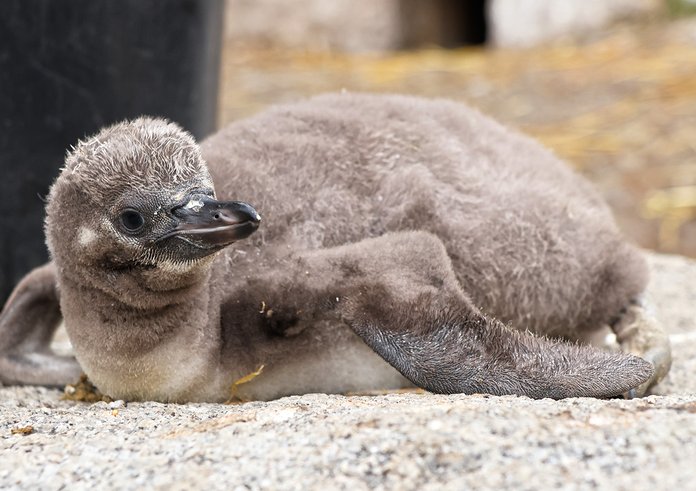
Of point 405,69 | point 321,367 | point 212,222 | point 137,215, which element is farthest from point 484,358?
point 405,69

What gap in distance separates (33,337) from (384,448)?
7.26 ft

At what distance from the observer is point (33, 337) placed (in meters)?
4.38

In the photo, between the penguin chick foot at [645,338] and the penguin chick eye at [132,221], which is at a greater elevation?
the penguin chick eye at [132,221]

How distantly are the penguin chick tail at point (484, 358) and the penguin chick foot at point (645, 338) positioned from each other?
0.36 m

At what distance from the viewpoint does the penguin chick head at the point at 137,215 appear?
3.44 m

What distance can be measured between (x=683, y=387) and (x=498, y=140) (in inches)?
49.4

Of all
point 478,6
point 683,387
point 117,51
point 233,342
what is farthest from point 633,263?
point 478,6

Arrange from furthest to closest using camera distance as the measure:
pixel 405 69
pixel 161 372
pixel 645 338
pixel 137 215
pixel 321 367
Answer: pixel 405 69, pixel 645 338, pixel 321 367, pixel 161 372, pixel 137 215

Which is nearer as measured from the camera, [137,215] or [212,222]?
[212,222]

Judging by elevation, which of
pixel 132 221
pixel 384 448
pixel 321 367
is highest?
pixel 132 221

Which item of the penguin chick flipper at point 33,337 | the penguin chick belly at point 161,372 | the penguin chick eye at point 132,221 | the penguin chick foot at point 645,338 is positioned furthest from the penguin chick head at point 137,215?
the penguin chick foot at point 645,338

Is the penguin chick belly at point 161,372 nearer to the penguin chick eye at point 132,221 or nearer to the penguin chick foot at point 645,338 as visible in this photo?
the penguin chick eye at point 132,221

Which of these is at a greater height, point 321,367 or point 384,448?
point 384,448

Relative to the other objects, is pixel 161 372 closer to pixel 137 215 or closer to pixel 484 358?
pixel 137 215
